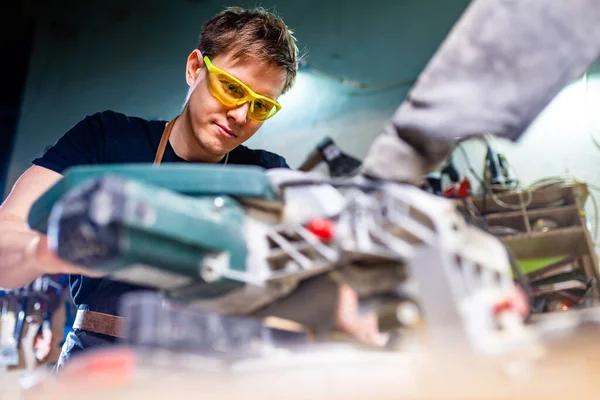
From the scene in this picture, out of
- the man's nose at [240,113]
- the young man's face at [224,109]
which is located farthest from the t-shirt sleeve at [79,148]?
the man's nose at [240,113]

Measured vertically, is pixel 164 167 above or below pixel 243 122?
below

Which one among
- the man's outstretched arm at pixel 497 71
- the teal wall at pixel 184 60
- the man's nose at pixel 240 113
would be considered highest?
the teal wall at pixel 184 60

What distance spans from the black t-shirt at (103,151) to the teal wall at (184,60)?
1558 millimetres

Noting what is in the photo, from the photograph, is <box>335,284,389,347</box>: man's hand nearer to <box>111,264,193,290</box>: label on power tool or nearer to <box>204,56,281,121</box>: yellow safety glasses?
<box>111,264,193,290</box>: label on power tool

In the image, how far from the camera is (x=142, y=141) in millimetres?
1259

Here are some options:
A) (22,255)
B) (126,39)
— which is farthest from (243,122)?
(126,39)

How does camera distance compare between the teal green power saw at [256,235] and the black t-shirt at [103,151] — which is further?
the black t-shirt at [103,151]

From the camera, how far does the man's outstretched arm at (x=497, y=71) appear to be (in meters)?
0.56

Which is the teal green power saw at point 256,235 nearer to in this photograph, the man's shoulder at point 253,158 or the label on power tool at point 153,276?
the label on power tool at point 153,276

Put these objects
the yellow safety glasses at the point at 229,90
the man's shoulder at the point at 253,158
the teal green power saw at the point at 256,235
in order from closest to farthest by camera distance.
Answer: the teal green power saw at the point at 256,235 → the yellow safety glasses at the point at 229,90 → the man's shoulder at the point at 253,158

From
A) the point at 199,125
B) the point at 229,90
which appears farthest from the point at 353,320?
the point at 199,125

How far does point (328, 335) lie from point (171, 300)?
0.69 ft

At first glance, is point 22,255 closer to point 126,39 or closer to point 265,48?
point 265,48

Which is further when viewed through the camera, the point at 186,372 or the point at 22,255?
the point at 22,255
